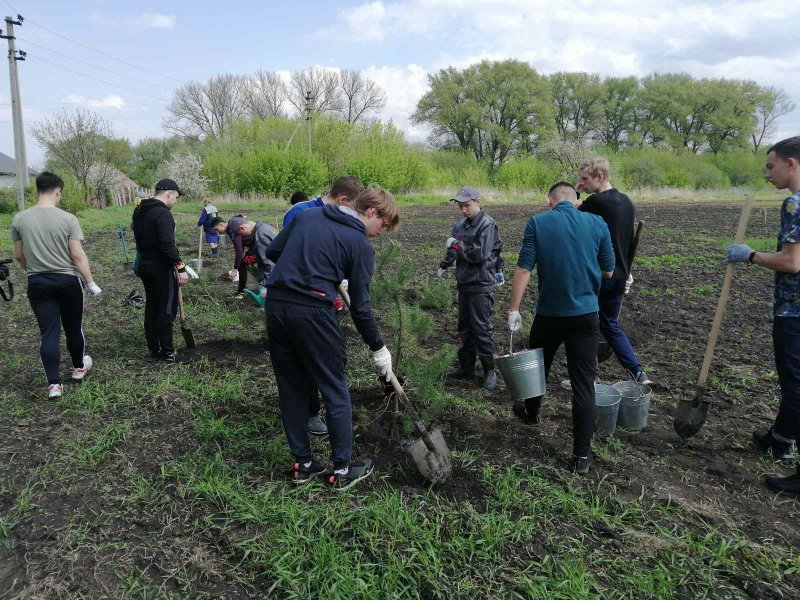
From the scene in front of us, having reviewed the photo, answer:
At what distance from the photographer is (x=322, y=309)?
9.70 feet

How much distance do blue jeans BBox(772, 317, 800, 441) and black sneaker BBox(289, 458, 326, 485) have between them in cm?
295

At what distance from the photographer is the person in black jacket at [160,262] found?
5.19m

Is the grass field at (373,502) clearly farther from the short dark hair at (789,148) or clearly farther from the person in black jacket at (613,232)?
the short dark hair at (789,148)

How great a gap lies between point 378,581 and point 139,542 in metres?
1.31

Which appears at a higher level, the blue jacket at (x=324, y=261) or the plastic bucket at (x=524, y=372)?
the blue jacket at (x=324, y=261)

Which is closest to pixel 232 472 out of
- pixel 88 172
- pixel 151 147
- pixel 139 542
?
pixel 139 542

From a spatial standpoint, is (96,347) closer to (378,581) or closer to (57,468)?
(57,468)

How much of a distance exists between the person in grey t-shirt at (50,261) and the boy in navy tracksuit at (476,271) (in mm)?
3217

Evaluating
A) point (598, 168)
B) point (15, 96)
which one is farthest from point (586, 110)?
point (598, 168)

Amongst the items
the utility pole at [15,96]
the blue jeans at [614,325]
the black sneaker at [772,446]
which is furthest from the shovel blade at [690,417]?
the utility pole at [15,96]

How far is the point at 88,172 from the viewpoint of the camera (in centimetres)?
3219

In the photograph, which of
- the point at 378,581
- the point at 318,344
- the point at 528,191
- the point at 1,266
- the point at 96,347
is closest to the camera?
the point at 378,581

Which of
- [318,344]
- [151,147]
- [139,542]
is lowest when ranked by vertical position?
[139,542]

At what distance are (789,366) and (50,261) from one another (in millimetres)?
5466
